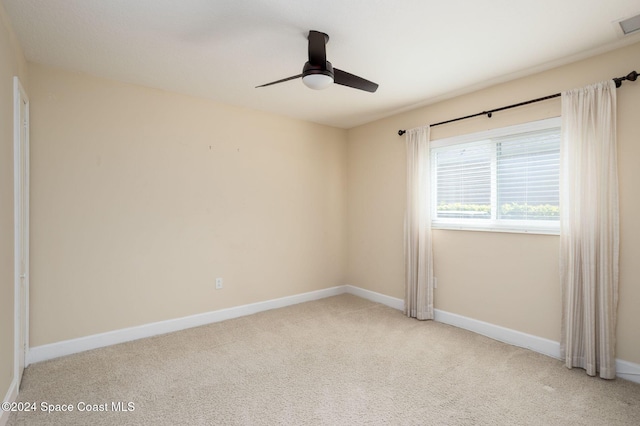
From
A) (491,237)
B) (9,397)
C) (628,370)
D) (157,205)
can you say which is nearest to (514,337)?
(628,370)

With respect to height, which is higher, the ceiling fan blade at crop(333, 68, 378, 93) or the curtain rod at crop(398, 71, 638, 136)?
the curtain rod at crop(398, 71, 638, 136)

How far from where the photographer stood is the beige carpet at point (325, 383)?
197 centimetres

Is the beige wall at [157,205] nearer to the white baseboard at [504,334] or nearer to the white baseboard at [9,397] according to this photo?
the white baseboard at [9,397]

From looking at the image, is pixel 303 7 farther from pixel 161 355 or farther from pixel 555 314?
pixel 555 314

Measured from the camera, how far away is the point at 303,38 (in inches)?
91.2

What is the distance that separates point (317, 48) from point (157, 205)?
2240mm

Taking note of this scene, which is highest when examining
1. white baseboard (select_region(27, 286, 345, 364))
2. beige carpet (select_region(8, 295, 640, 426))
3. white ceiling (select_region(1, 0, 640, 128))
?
white ceiling (select_region(1, 0, 640, 128))

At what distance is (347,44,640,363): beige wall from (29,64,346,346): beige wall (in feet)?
2.25

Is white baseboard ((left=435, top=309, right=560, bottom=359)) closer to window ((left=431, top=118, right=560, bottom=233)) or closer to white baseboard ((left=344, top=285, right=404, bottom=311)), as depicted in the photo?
white baseboard ((left=344, top=285, right=404, bottom=311))

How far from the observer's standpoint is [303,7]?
195 centimetres

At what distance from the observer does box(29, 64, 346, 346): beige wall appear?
9.05 feet

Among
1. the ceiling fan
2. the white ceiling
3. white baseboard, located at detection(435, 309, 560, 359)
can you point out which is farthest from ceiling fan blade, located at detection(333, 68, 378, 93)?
white baseboard, located at detection(435, 309, 560, 359)

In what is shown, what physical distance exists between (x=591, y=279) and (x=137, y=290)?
394 cm

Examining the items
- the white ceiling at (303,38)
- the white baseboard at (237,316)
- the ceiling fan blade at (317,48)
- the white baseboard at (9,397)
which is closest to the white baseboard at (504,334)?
the white baseboard at (237,316)
